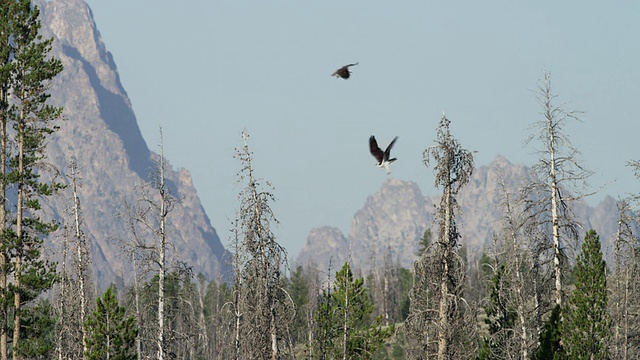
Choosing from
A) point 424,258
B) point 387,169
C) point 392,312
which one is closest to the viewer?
point 387,169

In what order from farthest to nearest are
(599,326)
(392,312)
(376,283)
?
(376,283), (392,312), (599,326)

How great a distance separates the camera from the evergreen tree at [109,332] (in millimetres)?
31672

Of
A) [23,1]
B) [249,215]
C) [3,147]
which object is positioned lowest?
[249,215]

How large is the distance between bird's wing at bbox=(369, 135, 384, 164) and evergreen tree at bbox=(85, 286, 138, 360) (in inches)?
517

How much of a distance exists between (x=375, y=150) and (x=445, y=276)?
535cm

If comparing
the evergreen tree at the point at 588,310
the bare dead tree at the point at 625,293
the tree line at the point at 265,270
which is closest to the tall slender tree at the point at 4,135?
the tree line at the point at 265,270

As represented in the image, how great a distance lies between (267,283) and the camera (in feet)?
94.6

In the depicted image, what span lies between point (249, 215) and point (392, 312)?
321ft

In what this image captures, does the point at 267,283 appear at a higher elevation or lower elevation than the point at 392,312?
lower

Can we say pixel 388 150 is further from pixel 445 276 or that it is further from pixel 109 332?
pixel 109 332

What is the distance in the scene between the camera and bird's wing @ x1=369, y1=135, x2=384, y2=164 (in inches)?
859

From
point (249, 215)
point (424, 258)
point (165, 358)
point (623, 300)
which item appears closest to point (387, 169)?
point (424, 258)

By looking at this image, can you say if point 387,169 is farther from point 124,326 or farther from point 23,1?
point 23,1

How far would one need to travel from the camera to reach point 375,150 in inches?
863
